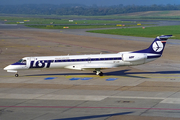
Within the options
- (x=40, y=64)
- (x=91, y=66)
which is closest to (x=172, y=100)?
(x=91, y=66)

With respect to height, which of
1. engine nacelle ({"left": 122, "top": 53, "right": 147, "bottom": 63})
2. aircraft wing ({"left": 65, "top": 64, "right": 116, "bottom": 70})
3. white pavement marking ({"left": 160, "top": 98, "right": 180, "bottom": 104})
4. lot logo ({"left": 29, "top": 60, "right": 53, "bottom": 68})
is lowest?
white pavement marking ({"left": 160, "top": 98, "right": 180, "bottom": 104})

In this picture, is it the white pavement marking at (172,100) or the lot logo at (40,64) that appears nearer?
the white pavement marking at (172,100)

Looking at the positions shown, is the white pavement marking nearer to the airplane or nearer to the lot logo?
the airplane

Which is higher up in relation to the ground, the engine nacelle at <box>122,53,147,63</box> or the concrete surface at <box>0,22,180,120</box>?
the engine nacelle at <box>122,53,147,63</box>

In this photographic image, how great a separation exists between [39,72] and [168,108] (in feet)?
70.6

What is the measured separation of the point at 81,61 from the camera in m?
36.4

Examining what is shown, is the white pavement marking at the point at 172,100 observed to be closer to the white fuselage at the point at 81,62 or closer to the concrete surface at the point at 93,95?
the concrete surface at the point at 93,95

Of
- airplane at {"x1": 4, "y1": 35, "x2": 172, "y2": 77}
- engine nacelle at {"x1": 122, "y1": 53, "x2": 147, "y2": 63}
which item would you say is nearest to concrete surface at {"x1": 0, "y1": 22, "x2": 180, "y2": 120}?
airplane at {"x1": 4, "y1": 35, "x2": 172, "y2": 77}

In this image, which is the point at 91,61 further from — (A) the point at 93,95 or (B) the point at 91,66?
(A) the point at 93,95

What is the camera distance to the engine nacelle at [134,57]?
3591 cm

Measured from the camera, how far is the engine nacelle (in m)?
35.9

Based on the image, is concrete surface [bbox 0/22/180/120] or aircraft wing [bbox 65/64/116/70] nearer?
concrete surface [bbox 0/22/180/120]

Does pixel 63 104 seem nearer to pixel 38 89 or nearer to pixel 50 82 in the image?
pixel 38 89

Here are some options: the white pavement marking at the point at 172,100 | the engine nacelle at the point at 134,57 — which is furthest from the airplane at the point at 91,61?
the white pavement marking at the point at 172,100
